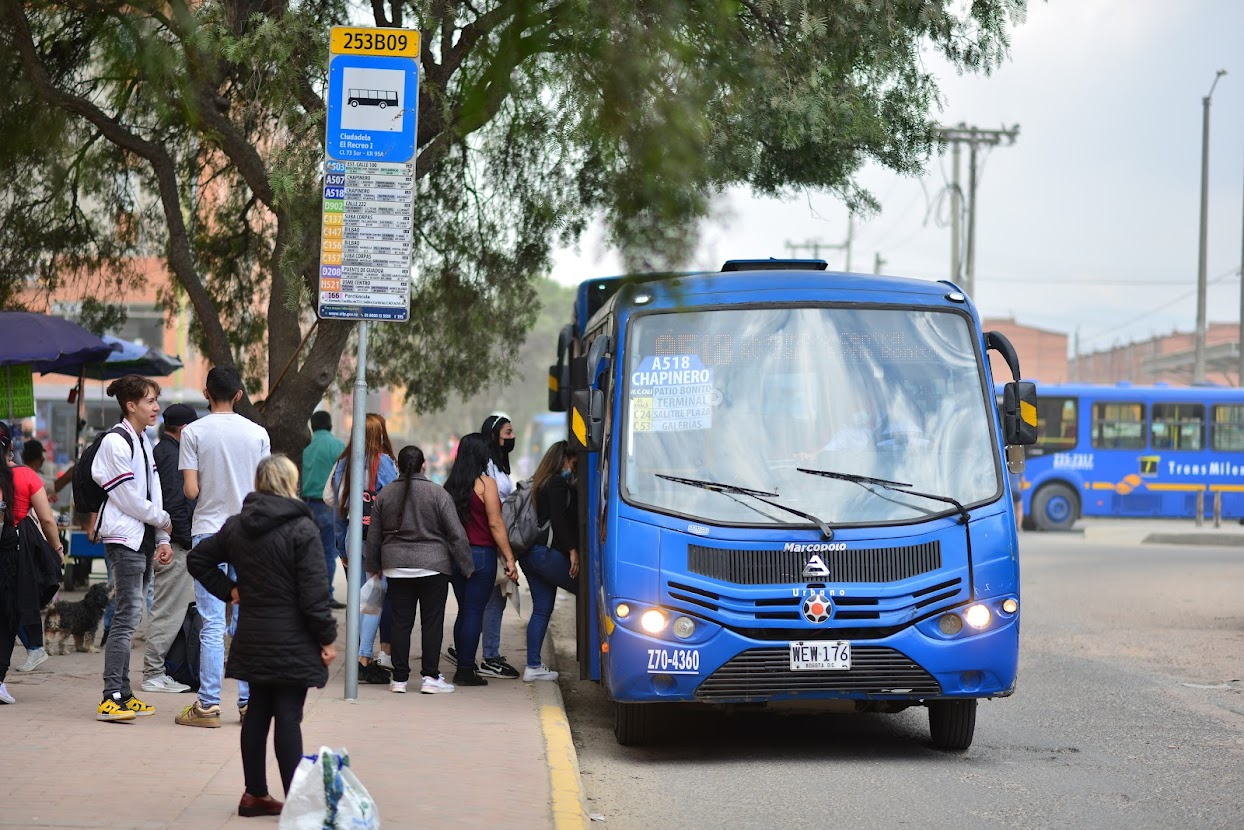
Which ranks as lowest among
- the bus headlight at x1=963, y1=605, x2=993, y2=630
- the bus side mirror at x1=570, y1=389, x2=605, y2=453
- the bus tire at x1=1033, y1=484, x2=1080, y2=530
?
the bus tire at x1=1033, y1=484, x2=1080, y2=530

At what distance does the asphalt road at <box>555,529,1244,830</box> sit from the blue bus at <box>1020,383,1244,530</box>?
768 inches

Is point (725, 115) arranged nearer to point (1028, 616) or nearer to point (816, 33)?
point (816, 33)

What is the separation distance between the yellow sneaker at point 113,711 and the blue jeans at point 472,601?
276 cm

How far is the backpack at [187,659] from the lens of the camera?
9.54 meters

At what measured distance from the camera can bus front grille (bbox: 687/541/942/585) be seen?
812 cm

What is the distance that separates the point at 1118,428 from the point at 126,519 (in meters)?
28.3

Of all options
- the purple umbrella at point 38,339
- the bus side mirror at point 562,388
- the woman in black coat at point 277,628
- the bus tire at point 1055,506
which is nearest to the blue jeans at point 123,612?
the woman in black coat at point 277,628

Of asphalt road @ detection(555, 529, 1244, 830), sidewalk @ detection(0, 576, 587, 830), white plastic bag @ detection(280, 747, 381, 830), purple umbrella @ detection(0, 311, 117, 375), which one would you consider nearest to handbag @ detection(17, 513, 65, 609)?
sidewalk @ detection(0, 576, 587, 830)

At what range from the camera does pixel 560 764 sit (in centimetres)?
753

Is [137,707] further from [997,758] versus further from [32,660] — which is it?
[997,758]

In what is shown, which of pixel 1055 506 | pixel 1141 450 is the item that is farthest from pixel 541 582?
pixel 1141 450

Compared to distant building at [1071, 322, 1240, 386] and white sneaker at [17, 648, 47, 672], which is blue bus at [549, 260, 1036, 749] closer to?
white sneaker at [17, 648, 47, 672]

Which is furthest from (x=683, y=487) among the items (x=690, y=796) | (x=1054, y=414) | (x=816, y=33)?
(x=1054, y=414)

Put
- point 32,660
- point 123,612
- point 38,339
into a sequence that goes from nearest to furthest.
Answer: point 123,612, point 32,660, point 38,339
